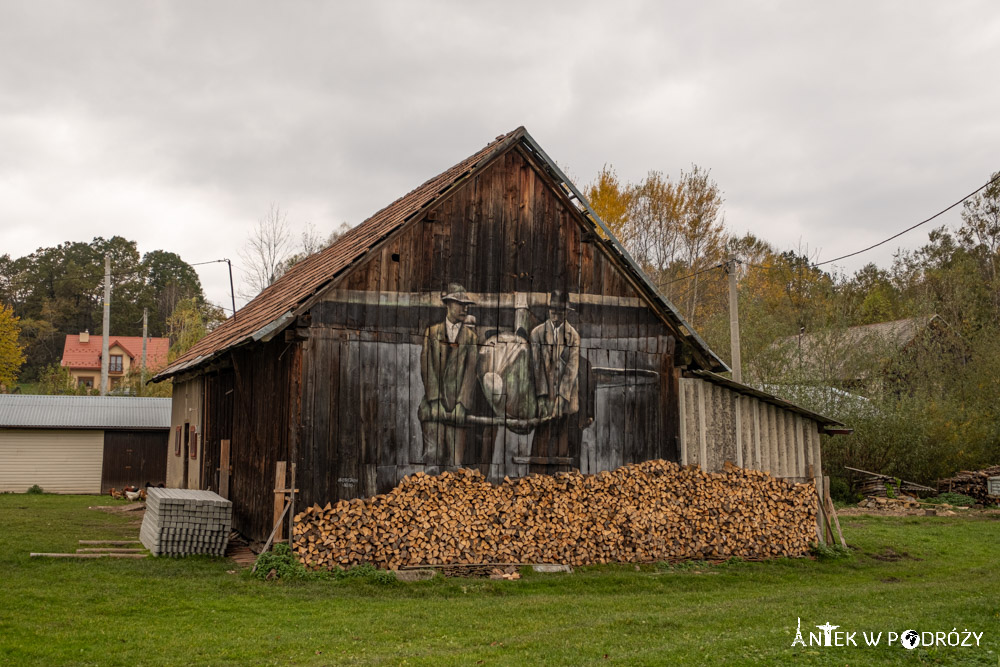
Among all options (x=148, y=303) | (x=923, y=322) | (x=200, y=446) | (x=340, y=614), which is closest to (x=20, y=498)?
(x=200, y=446)

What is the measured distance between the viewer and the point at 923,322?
3341 cm

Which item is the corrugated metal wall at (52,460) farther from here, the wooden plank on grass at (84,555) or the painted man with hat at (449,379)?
the painted man with hat at (449,379)

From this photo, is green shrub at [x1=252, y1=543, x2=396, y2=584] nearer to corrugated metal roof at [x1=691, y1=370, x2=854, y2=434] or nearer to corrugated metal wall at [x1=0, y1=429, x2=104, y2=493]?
corrugated metal roof at [x1=691, y1=370, x2=854, y2=434]

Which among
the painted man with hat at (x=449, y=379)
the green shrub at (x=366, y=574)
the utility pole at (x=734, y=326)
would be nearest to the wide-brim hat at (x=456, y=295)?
the painted man with hat at (x=449, y=379)

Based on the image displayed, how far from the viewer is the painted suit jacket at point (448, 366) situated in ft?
42.9

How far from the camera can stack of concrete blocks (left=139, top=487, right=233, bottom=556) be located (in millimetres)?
13258

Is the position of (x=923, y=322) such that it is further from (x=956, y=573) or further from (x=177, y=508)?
(x=177, y=508)

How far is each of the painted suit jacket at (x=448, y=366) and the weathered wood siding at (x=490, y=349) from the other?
0.09 metres

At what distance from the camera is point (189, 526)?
43.9 feet

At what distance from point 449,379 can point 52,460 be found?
829 inches

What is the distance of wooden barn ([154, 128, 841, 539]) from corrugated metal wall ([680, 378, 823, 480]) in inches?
1.0

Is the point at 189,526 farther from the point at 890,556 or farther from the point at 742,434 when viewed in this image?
the point at 890,556

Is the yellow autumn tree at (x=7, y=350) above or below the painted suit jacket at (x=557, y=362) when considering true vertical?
above

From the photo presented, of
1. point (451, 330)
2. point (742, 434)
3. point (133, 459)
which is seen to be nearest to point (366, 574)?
point (451, 330)
